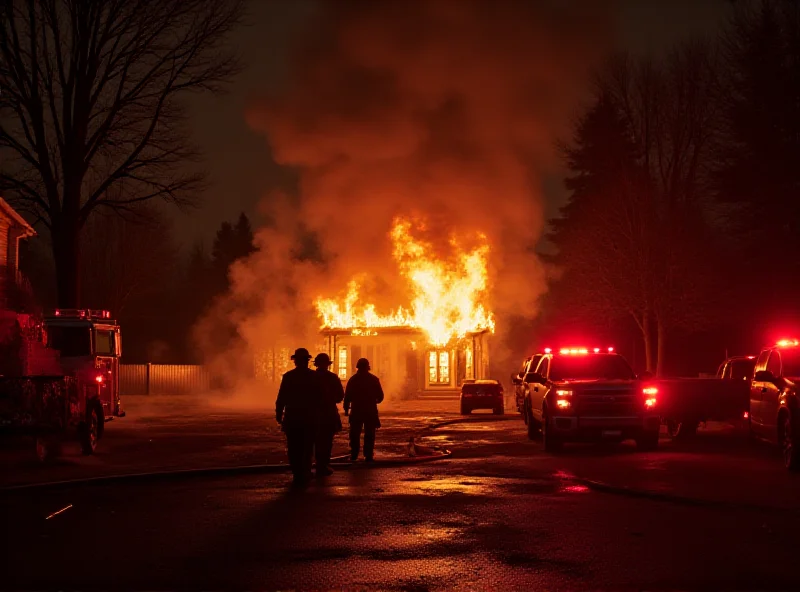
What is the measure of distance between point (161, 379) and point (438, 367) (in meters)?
17.2

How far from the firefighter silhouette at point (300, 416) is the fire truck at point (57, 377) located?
15.0 ft

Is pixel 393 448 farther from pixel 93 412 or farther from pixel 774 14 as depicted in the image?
pixel 774 14

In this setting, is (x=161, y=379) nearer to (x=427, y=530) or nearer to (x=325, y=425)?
(x=325, y=425)

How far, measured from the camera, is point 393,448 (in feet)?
64.4

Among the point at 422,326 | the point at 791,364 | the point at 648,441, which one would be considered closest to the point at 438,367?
the point at 422,326

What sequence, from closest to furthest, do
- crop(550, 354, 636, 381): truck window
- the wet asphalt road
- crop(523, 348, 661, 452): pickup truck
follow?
the wet asphalt road → crop(523, 348, 661, 452): pickup truck → crop(550, 354, 636, 381): truck window

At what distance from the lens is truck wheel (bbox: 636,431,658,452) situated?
1855cm

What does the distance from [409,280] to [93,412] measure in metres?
25.0

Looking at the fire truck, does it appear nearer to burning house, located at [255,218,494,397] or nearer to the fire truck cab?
the fire truck cab

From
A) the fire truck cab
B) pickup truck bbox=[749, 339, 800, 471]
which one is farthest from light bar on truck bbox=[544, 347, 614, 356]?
the fire truck cab

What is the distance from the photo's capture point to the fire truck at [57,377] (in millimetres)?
15648

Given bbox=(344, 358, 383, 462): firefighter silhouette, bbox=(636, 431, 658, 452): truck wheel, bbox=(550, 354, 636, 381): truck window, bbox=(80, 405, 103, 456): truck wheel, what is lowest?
bbox=(636, 431, 658, 452): truck wheel

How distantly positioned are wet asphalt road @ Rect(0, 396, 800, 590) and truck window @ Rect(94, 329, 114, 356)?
21.4 feet

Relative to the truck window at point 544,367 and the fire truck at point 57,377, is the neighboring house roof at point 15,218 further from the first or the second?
the truck window at point 544,367
